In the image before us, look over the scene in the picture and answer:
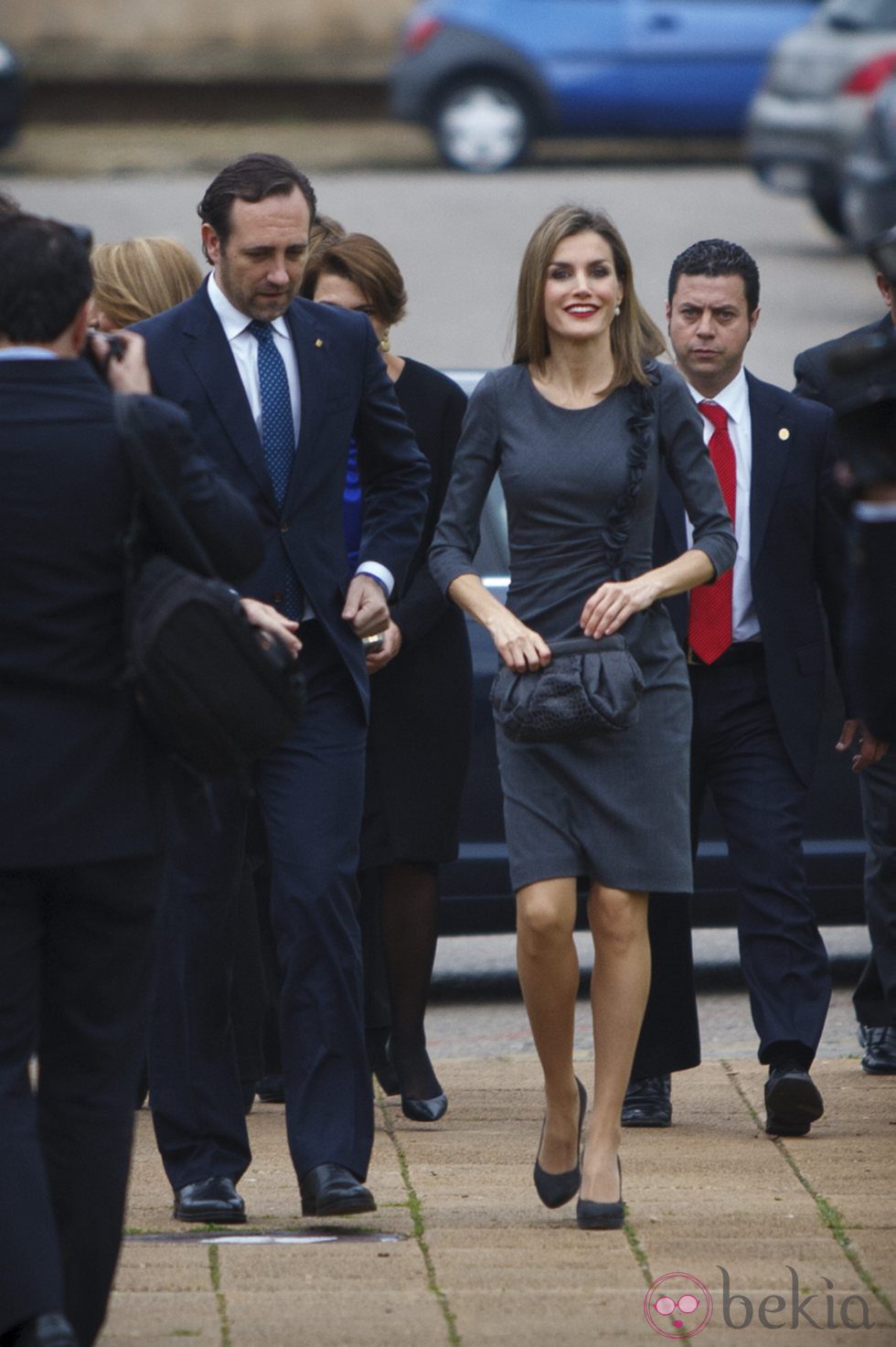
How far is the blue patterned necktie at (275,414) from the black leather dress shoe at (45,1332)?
1840 millimetres

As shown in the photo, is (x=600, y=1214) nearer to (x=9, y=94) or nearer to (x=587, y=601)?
(x=587, y=601)

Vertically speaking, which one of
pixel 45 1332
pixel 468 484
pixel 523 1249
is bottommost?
pixel 523 1249

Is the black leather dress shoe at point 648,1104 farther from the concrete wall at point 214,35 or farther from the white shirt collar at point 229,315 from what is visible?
the concrete wall at point 214,35

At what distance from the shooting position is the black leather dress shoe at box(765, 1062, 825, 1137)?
5.63 m

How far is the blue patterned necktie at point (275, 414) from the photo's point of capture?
195 inches

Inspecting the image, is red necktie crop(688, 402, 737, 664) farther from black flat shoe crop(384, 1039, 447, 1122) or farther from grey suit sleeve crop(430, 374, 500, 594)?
black flat shoe crop(384, 1039, 447, 1122)

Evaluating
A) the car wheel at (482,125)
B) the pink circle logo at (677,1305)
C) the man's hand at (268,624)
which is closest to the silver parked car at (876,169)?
the car wheel at (482,125)

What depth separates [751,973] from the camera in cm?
583

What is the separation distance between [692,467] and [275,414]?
2.84 feet

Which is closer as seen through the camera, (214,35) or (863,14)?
(863,14)

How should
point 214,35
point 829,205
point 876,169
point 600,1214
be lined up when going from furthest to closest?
point 214,35 → point 829,205 → point 876,169 → point 600,1214

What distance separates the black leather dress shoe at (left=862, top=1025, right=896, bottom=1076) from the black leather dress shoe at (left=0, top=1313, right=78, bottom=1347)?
3165 millimetres

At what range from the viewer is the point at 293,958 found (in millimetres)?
4859

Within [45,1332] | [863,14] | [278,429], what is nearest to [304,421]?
[278,429]
